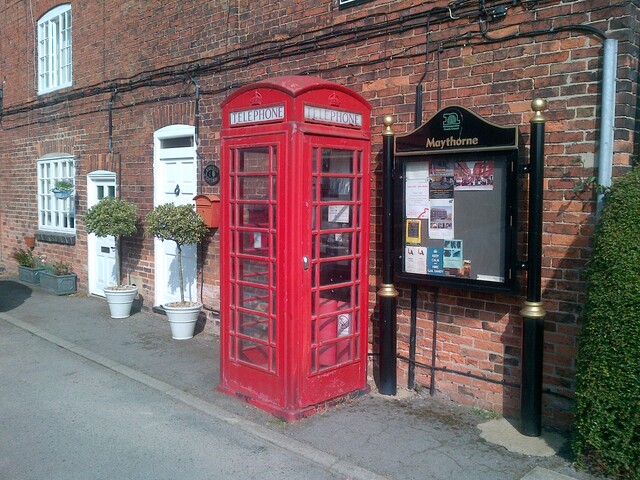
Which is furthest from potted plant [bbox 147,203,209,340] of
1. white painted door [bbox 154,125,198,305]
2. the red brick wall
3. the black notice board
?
the black notice board

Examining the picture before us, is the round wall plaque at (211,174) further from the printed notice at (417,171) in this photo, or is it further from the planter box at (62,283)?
the planter box at (62,283)

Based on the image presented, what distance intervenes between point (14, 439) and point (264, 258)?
2.51m

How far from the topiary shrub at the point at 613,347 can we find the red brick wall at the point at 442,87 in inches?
24.5

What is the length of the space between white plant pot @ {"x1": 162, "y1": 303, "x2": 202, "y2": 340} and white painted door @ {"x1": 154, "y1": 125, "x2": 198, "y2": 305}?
0.71 m

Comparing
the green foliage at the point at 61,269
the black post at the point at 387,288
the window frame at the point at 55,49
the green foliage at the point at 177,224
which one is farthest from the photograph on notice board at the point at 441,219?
the window frame at the point at 55,49

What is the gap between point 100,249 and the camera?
11391mm

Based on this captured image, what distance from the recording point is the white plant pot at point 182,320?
828 cm

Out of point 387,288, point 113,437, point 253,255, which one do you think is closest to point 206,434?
point 113,437

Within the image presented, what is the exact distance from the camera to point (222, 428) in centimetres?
542

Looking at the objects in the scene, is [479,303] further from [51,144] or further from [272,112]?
[51,144]

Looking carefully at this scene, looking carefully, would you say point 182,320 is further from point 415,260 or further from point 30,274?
point 30,274

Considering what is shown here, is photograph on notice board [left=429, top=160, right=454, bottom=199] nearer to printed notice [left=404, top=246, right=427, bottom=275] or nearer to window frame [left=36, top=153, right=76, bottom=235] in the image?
printed notice [left=404, top=246, right=427, bottom=275]

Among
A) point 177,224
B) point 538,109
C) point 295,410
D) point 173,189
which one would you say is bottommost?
point 295,410

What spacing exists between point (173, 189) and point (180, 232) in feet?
5.22
